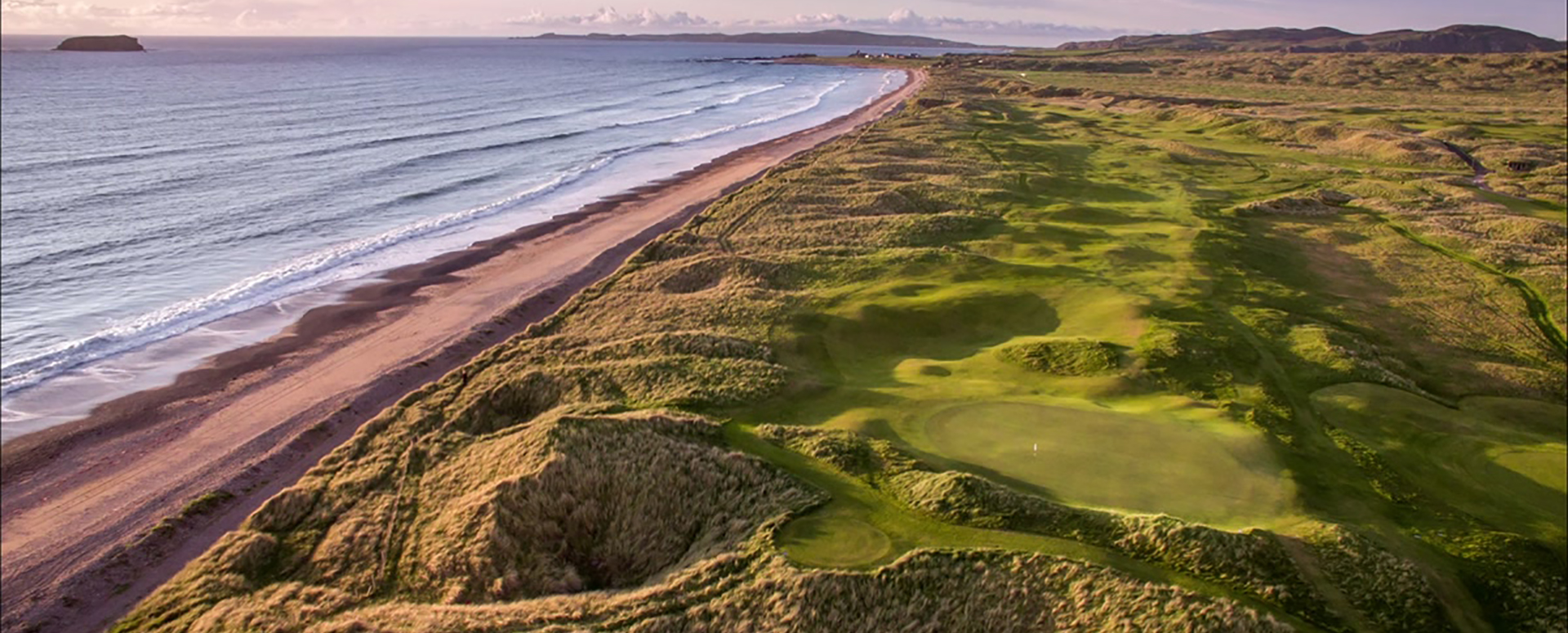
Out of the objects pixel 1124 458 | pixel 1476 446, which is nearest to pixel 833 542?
pixel 1124 458

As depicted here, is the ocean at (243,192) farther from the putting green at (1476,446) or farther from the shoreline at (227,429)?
the putting green at (1476,446)

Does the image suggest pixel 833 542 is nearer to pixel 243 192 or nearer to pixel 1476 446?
pixel 1476 446

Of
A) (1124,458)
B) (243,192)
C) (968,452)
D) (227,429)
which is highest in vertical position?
(243,192)

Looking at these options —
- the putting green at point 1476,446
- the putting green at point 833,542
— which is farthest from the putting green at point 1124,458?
the putting green at point 1476,446

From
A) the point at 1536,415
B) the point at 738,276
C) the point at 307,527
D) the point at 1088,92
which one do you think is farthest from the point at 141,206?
the point at 1088,92

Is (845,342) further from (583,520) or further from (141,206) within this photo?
(141,206)

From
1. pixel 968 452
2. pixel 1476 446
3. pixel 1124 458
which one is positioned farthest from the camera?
pixel 1476 446
